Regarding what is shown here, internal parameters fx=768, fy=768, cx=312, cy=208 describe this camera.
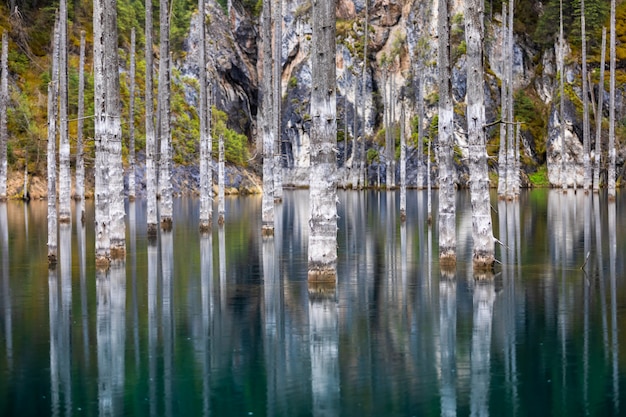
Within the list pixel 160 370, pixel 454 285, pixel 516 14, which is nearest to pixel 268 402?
pixel 160 370

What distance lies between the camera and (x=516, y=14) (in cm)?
11319

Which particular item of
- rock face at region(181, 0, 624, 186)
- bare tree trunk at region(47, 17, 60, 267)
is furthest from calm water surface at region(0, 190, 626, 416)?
rock face at region(181, 0, 624, 186)

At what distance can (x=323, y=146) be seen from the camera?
1978cm

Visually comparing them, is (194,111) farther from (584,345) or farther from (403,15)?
(584,345)

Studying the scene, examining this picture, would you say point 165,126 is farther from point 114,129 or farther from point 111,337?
point 111,337

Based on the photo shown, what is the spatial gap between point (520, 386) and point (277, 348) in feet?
14.4

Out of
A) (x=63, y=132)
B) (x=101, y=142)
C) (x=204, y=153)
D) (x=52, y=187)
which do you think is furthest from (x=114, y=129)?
(x=204, y=153)

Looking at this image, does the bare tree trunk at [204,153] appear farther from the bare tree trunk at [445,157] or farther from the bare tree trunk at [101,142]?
the bare tree trunk at [445,157]

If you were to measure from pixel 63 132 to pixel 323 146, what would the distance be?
66.9 ft

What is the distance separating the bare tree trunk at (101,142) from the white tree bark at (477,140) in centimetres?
1080

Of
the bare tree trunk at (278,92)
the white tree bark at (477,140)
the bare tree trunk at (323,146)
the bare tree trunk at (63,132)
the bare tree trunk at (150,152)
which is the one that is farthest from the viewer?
the bare tree trunk at (278,92)

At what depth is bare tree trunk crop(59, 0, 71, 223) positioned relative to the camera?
1266 inches

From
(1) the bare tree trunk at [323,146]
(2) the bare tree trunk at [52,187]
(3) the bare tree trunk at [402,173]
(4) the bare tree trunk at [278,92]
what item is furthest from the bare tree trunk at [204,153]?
(1) the bare tree trunk at [323,146]

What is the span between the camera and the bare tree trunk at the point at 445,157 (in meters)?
23.3
